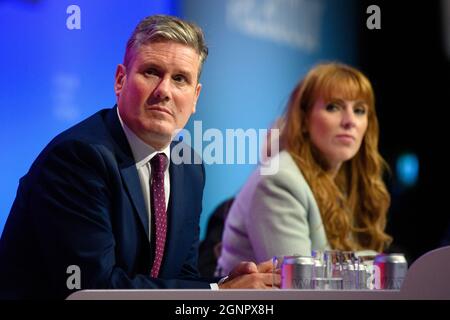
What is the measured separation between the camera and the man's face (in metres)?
2.48

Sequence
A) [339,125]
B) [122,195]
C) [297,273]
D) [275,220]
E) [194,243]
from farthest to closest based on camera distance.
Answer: [339,125] → [275,220] → [194,243] → [122,195] → [297,273]

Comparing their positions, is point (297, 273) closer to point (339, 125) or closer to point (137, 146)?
point (137, 146)

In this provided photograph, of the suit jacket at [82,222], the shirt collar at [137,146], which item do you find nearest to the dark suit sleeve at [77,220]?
the suit jacket at [82,222]

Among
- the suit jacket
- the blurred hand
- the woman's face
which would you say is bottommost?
the blurred hand

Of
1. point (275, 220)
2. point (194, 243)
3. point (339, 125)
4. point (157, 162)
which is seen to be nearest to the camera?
point (157, 162)

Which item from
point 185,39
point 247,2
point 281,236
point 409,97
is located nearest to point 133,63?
point 185,39

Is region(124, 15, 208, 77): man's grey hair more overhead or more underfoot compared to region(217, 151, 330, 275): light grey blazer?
more overhead

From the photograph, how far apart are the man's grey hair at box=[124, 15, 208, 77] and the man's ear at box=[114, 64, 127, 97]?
17mm

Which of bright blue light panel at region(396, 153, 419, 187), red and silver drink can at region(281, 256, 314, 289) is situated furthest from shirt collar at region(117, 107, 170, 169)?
bright blue light panel at region(396, 153, 419, 187)

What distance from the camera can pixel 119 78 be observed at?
2508 millimetres

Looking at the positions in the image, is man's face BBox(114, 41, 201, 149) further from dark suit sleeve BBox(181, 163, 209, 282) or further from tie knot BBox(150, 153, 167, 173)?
dark suit sleeve BBox(181, 163, 209, 282)

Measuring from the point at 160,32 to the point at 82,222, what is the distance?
0.55 metres

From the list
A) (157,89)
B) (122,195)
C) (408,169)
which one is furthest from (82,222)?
(408,169)
